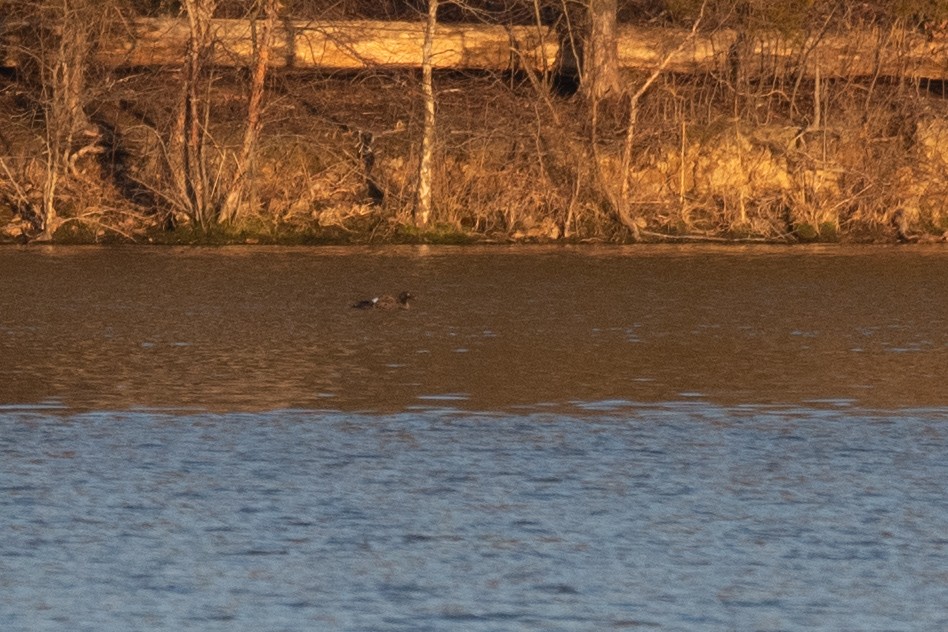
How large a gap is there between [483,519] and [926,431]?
3872mm

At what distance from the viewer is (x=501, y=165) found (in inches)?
1090

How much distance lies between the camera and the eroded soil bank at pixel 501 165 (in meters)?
27.1

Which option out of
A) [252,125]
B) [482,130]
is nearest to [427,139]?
[482,130]

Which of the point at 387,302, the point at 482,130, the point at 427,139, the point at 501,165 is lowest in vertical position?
the point at 387,302

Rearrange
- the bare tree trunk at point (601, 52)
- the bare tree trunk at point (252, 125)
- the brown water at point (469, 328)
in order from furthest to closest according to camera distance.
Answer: the bare tree trunk at point (601, 52), the bare tree trunk at point (252, 125), the brown water at point (469, 328)

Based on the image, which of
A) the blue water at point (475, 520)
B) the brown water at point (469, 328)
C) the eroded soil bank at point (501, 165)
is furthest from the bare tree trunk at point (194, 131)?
the blue water at point (475, 520)

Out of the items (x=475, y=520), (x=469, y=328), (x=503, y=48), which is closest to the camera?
(x=475, y=520)

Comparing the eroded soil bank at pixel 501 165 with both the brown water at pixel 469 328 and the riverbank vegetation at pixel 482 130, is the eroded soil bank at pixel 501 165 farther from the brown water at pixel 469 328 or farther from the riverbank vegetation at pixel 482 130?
the brown water at pixel 469 328

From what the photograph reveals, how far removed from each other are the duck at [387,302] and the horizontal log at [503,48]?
32.7 feet

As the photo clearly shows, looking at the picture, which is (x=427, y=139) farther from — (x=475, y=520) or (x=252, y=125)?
(x=475, y=520)

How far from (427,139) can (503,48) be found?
2727mm

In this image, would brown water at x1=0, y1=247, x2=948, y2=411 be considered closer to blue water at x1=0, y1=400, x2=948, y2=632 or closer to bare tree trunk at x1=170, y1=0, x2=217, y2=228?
blue water at x1=0, y1=400, x2=948, y2=632

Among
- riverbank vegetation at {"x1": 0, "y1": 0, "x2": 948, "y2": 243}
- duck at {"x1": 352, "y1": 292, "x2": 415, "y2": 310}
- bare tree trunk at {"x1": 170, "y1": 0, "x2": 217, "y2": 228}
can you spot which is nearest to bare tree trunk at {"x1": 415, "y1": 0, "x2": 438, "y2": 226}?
riverbank vegetation at {"x1": 0, "y1": 0, "x2": 948, "y2": 243}

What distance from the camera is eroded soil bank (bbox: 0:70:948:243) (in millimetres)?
27062
